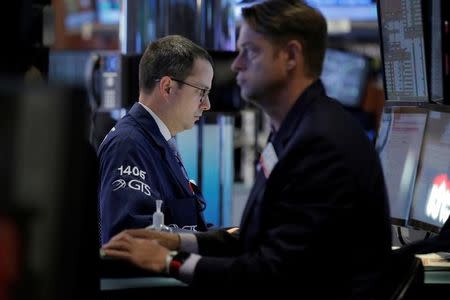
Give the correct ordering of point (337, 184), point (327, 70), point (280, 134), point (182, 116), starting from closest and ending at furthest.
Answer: point (337, 184), point (280, 134), point (182, 116), point (327, 70)

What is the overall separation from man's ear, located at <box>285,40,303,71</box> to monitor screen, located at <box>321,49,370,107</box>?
8.89 metres

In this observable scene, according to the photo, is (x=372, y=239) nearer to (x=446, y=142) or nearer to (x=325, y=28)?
(x=325, y=28)

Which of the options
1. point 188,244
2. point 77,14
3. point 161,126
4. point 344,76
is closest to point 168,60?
point 161,126

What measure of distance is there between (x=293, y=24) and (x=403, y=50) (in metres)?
1.64

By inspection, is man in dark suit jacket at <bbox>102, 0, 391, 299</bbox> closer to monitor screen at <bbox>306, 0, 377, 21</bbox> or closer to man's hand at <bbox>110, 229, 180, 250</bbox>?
man's hand at <bbox>110, 229, 180, 250</bbox>

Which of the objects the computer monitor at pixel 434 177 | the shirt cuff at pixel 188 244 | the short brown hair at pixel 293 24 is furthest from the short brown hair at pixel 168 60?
the short brown hair at pixel 293 24

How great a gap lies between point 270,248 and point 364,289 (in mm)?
271

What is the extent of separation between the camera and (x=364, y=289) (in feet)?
8.22

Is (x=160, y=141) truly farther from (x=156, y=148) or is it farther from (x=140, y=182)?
(x=140, y=182)

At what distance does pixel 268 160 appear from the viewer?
2.57m

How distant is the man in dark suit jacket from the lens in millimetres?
2402

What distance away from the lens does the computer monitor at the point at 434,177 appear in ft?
11.8

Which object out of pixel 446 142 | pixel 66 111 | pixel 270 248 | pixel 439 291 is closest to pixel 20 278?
pixel 66 111

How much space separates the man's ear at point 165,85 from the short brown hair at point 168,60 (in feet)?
0.08
